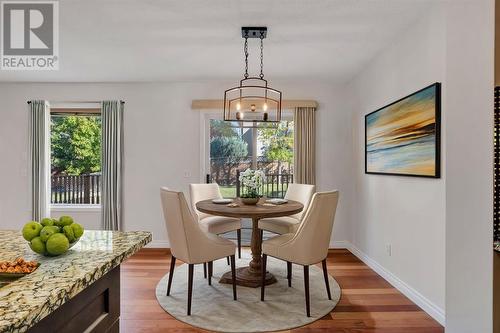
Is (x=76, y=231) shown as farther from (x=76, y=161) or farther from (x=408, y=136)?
(x=76, y=161)

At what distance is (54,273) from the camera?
0.88m

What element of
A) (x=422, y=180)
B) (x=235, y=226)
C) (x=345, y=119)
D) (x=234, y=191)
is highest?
(x=345, y=119)

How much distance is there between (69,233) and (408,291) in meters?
2.83

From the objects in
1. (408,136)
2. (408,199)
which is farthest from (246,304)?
(408,136)

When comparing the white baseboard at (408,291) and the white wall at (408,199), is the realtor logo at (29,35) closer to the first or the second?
the white wall at (408,199)

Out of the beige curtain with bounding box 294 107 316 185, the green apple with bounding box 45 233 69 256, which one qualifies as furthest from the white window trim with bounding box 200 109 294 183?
the green apple with bounding box 45 233 69 256

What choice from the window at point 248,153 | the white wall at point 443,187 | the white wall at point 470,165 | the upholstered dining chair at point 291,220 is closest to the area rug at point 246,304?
the upholstered dining chair at point 291,220

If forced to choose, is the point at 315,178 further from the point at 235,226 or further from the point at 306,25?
the point at 306,25

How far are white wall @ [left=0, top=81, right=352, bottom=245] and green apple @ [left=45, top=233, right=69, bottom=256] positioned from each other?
347 cm

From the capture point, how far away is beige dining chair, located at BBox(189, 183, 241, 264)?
11.2 ft

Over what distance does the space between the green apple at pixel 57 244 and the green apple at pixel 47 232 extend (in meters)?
0.01

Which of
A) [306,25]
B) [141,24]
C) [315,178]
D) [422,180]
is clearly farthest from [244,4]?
[315,178]

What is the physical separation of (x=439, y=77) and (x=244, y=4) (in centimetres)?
161

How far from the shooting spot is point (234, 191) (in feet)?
15.2
